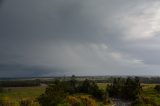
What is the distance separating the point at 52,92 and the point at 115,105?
56.6 meters

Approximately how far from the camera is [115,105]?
169 metres

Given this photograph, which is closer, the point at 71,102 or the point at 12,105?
the point at 12,105

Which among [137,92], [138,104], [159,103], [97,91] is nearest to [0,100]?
[138,104]

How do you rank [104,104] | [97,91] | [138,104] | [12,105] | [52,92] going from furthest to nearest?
1. [97,91]
2. [104,104]
3. [138,104]
4. [52,92]
5. [12,105]

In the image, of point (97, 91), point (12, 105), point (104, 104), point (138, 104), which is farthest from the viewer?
point (97, 91)

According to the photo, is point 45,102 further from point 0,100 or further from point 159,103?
point 159,103

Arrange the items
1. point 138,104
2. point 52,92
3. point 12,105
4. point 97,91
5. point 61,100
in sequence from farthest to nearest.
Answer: point 97,91
point 138,104
point 52,92
point 61,100
point 12,105

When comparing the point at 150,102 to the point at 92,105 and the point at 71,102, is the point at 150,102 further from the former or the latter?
the point at 71,102

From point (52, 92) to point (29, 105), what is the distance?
89.3 feet

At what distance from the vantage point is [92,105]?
128625mm

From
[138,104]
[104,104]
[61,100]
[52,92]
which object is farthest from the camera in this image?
[104,104]

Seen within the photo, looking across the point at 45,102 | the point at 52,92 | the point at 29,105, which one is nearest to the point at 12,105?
the point at 29,105

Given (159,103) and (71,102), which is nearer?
(71,102)

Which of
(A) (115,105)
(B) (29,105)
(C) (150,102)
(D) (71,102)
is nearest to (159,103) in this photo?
(C) (150,102)
